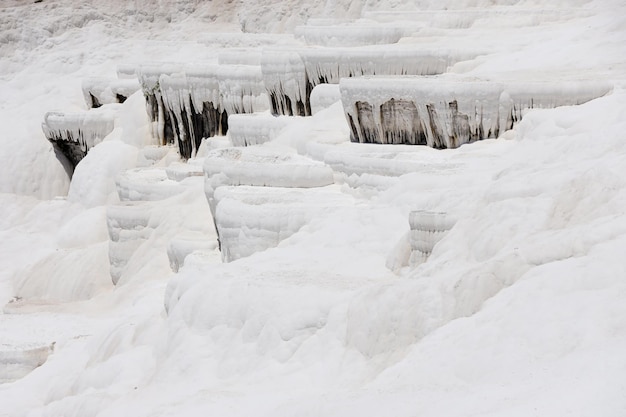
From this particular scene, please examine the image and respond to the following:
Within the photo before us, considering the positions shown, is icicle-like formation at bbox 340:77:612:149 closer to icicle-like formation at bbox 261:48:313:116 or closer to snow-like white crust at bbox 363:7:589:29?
icicle-like formation at bbox 261:48:313:116

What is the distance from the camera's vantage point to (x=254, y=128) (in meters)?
23.0

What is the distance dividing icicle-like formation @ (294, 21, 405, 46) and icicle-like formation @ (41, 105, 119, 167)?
645 centimetres

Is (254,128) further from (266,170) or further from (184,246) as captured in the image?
(266,170)

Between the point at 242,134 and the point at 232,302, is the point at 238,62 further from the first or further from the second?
the point at 232,302

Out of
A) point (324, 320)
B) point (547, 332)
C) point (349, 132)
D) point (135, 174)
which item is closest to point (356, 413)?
point (547, 332)

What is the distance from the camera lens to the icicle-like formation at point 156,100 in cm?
2708

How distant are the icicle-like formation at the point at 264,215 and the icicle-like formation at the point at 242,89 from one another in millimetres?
7600

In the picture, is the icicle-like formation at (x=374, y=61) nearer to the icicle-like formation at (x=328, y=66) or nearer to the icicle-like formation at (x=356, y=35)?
the icicle-like formation at (x=328, y=66)

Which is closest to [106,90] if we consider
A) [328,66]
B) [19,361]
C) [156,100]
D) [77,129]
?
[77,129]

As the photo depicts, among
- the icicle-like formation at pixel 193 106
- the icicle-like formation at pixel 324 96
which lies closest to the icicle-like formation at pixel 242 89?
the icicle-like formation at pixel 193 106

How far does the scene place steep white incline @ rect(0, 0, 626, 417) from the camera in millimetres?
9211

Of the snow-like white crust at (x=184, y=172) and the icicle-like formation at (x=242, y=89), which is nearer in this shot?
the snow-like white crust at (x=184, y=172)

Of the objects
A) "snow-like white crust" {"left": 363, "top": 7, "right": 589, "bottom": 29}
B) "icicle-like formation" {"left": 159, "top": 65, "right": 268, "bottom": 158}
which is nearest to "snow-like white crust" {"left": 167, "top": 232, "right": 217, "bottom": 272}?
"icicle-like formation" {"left": 159, "top": 65, "right": 268, "bottom": 158}

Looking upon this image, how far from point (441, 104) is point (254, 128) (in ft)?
21.2
